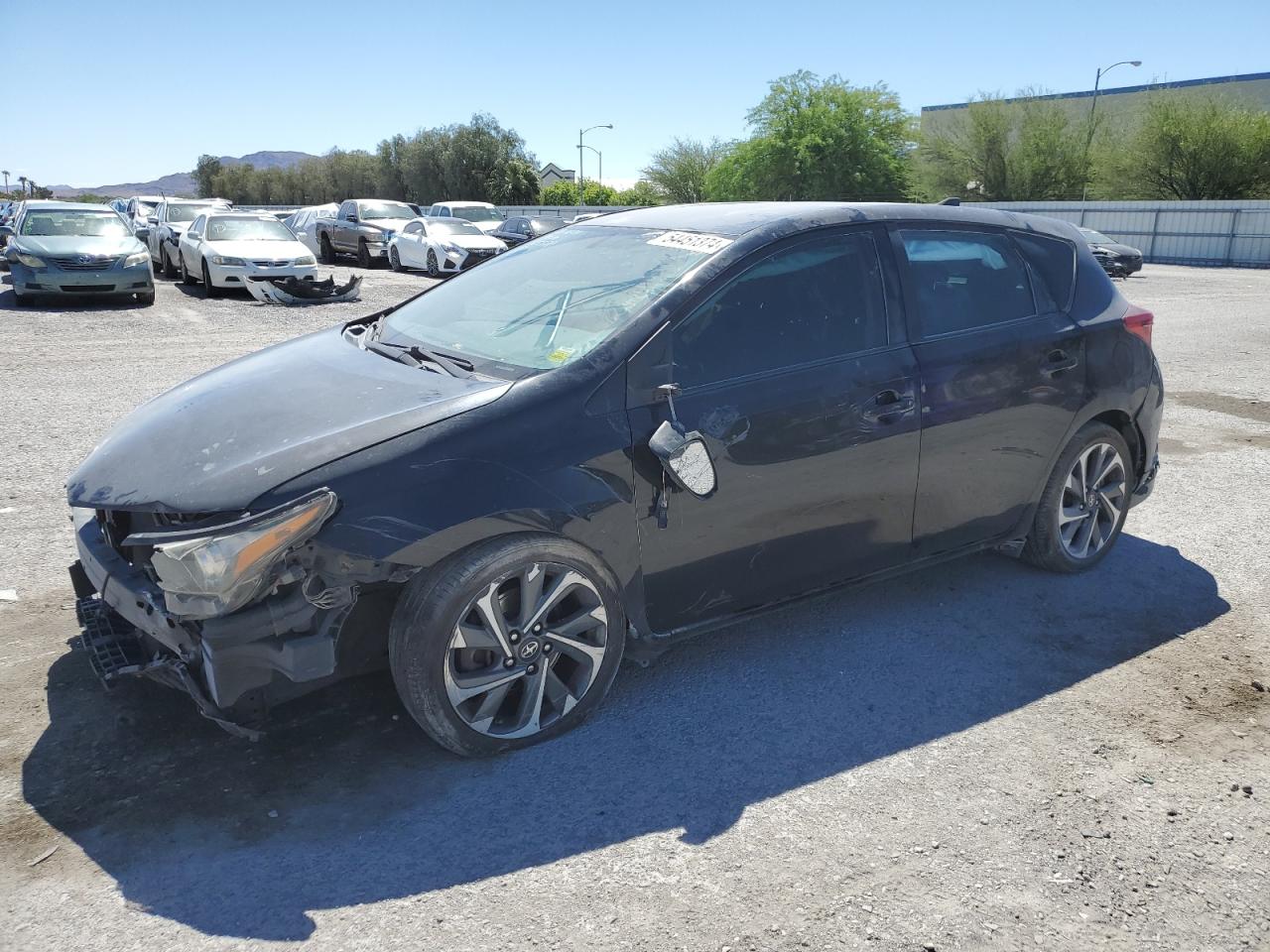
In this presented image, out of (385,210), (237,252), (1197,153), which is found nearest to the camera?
(237,252)

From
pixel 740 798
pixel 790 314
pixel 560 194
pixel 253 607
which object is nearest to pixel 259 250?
pixel 790 314

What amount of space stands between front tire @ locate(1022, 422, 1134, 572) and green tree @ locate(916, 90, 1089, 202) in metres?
49.8

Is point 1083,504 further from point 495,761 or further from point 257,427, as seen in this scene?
point 257,427

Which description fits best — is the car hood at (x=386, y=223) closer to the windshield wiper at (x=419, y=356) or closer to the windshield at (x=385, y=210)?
the windshield at (x=385, y=210)

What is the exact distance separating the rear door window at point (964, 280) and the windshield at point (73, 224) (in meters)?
15.1

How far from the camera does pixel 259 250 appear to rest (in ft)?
55.5

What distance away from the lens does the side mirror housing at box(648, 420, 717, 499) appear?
3248 millimetres

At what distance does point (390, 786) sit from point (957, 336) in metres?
2.75

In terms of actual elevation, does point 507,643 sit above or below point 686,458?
below

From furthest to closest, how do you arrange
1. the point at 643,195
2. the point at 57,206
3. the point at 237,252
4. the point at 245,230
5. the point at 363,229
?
the point at 643,195
the point at 363,229
the point at 245,230
the point at 237,252
the point at 57,206

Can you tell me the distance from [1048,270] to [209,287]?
1563 cm

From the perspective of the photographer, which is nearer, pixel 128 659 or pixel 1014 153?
pixel 128 659

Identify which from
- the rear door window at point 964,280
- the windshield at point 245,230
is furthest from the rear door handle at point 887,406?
the windshield at point 245,230

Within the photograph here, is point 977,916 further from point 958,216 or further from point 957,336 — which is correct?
point 958,216
